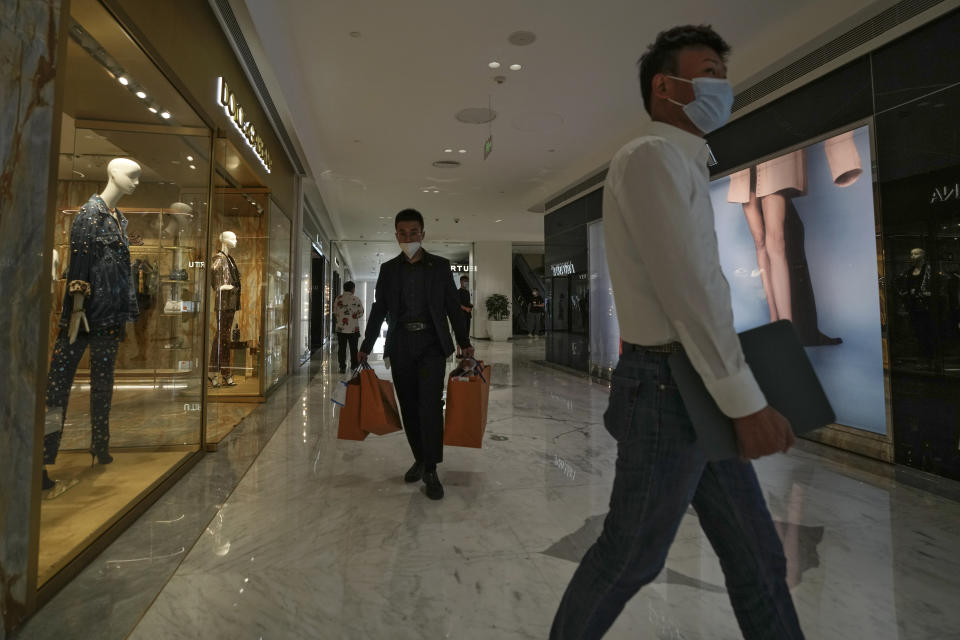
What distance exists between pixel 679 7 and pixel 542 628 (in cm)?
438

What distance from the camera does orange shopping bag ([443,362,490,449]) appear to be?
2.60 m

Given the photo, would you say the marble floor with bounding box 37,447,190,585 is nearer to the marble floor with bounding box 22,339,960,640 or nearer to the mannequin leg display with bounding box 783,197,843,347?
the marble floor with bounding box 22,339,960,640

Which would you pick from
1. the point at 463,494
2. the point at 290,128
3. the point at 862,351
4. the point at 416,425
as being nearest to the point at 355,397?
the point at 416,425

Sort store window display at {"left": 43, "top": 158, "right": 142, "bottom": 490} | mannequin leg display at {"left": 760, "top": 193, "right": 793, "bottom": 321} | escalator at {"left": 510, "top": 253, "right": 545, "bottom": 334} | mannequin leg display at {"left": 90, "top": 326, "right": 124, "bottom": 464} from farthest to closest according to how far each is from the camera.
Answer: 1. escalator at {"left": 510, "top": 253, "right": 545, "bottom": 334}
2. mannequin leg display at {"left": 760, "top": 193, "right": 793, "bottom": 321}
3. mannequin leg display at {"left": 90, "top": 326, "right": 124, "bottom": 464}
4. store window display at {"left": 43, "top": 158, "right": 142, "bottom": 490}

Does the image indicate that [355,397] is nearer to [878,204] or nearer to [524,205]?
[878,204]

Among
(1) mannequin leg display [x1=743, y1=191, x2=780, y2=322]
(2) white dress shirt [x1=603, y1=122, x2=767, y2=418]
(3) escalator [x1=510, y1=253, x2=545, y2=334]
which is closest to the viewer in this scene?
(2) white dress shirt [x1=603, y1=122, x2=767, y2=418]

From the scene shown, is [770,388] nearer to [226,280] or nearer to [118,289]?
[118,289]

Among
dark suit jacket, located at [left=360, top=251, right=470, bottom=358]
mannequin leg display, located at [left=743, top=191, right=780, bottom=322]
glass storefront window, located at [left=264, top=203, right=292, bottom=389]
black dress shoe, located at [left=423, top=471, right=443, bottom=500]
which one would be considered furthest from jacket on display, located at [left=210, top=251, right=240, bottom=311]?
mannequin leg display, located at [left=743, top=191, right=780, bottom=322]

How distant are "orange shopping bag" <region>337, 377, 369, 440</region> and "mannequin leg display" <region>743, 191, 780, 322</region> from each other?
371cm

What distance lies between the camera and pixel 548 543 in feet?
6.88

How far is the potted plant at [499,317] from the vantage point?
17031mm

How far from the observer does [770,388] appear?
890 mm

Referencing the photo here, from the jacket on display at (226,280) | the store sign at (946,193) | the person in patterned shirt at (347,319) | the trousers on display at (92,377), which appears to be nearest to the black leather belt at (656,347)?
the trousers on display at (92,377)

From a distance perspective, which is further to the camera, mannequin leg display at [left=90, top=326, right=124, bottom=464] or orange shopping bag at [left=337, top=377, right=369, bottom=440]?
orange shopping bag at [left=337, top=377, right=369, bottom=440]
